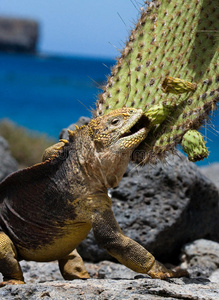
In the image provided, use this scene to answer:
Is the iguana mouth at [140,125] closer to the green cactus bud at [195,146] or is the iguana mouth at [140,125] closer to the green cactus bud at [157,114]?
the green cactus bud at [157,114]

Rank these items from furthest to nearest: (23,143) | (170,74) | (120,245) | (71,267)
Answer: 1. (23,143)
2. (71,267)
3. (170,74)
4. (120,245)

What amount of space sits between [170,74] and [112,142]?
0.92 m

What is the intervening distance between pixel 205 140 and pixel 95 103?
1205 millimetres

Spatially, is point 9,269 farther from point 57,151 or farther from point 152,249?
point 152,249

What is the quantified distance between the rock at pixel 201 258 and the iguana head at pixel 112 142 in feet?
6.11

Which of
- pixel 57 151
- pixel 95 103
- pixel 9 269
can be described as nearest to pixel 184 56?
pixel 95 103

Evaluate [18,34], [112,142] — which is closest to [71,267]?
[112,142]

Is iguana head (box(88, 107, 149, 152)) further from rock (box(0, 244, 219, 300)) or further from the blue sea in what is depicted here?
the blue sea

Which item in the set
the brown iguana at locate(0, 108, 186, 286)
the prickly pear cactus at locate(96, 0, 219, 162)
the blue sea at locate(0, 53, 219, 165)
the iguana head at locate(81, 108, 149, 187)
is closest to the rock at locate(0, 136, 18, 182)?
the brown iguana at locate(0, 108, 186, 286)

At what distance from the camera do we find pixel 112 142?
4699 mm

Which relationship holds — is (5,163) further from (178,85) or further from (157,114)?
(178,85)

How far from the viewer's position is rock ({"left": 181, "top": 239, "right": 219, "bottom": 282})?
6.22m

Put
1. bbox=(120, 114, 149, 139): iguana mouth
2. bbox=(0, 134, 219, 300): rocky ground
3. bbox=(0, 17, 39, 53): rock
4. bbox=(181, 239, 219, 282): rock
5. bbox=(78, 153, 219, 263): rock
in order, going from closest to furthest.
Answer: bbox=(120, 114, 149, 139): iguana mouth, bbox=(181, 239, 219, 282): rock, bbox=(0, 134, 219, 300): rocky ground, bbox=(78, 153, 219, 263): rock, bbox=(0, 17, 39, 53): rock

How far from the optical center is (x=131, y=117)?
4.77 meters
